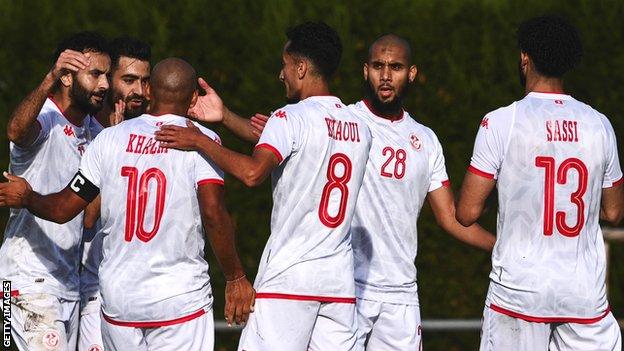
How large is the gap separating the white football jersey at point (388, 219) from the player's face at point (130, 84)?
58.1 inches

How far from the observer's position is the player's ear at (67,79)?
9.45m

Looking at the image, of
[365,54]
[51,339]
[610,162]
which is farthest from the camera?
[365,54]

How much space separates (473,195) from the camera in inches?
333

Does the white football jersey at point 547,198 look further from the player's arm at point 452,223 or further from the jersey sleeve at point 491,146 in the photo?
the player's arm at point 452,223

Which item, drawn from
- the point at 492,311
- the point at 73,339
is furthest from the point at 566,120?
the point at 73,339

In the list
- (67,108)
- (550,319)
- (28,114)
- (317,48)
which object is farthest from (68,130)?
(550,319)

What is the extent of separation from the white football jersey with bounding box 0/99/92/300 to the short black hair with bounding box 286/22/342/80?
5.50ft

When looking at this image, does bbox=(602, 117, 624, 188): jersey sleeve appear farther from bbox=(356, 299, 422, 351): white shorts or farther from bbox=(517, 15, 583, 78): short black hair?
bbox=(356, 299, 422, 351): white shorts

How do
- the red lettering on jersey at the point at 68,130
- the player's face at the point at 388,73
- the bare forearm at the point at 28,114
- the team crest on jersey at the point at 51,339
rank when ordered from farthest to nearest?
the player's face at the point at 388,73, the red lettering on jersey at the point at 68,130, the team crest on jersey at the point at 51,339, the bare forearm at the point at 28,114

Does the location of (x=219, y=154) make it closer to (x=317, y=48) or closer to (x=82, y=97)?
(x=317, y=48)

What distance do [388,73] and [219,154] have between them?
76.9 inches

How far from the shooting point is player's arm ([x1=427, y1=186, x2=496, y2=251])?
952 centimetres

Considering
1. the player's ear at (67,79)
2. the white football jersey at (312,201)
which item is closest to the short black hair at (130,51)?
the player's ear at (67,79)

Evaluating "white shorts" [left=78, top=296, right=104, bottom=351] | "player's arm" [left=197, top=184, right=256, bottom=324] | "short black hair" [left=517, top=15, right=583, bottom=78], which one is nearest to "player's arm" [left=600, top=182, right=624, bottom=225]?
"short black hair" [left=517, top=15, right=583, bottom=78]
